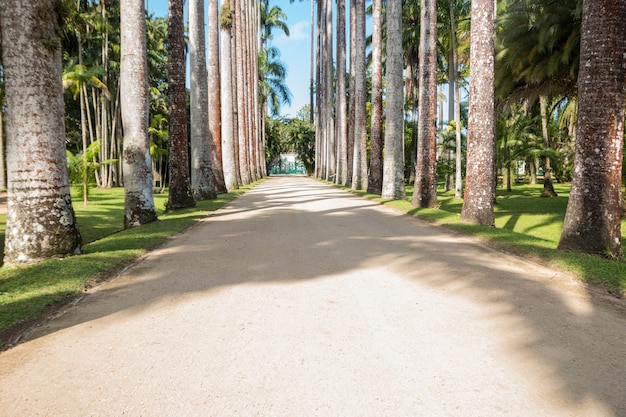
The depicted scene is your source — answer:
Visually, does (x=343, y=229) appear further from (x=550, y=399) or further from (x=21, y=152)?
(x=550, y=399)

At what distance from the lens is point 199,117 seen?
1781cm

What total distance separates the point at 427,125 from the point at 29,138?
12.8 meters

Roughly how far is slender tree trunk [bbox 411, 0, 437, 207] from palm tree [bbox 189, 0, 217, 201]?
28.8 feet

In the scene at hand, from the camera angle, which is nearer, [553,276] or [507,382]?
[507,382]

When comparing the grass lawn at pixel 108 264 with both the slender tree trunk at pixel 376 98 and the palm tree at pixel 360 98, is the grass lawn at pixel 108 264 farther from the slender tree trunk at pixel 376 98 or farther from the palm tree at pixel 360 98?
the palm tree at pixel 360 98

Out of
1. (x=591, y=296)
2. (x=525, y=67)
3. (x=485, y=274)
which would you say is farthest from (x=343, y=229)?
(x=525, y=67)

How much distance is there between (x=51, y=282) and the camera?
512 cm

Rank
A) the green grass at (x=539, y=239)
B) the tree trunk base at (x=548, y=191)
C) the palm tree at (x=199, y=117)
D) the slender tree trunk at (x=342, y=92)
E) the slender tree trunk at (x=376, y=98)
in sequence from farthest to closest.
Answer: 1. the slender tree trunk at (x=342, y=92)
2. the tree trunk base at (x=548, y=191)
3. the slender tree trunk at (x=376, y=98)
4. the palm tree at (x=199, y=117)
5. the green grass at (x=539, y=239)

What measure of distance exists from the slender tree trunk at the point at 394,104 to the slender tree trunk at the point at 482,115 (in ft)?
24.3

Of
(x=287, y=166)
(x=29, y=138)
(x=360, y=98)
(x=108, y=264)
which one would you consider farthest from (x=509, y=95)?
(x=287, y=166)

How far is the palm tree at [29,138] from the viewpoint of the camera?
6246mm

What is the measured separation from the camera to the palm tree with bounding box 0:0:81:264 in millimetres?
6246

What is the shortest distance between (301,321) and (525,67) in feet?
51.6

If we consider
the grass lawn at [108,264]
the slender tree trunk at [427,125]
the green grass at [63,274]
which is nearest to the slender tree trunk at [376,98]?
the slender tree trunk at [427,125]
